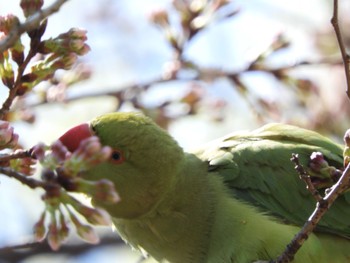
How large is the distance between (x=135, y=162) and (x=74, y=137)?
365 millimetres

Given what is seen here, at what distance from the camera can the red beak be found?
270 centimetres

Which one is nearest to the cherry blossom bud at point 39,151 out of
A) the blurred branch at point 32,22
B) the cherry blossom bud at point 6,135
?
the cherry blossom bud at point 6,135

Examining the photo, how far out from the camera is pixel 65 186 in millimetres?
1892

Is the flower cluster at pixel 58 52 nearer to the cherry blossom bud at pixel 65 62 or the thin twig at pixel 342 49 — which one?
the cherry blossom bud at pixel 65 62

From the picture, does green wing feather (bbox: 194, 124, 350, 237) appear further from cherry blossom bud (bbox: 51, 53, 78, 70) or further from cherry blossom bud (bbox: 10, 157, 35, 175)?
cherry blossom bud (bbox: 10, 157, 35, 175)

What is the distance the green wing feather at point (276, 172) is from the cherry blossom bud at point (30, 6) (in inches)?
51.5

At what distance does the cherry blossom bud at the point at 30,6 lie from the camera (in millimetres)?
2154

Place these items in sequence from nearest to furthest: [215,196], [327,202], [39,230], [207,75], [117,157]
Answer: [39,230]
[327,202]
[117,157]
[215,196]
[207,75]

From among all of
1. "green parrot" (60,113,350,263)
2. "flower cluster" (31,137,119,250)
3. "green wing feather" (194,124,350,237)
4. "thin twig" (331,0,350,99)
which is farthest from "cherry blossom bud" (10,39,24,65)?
"green wing feather" (194,124,350,237)

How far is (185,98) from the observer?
390 centimetres

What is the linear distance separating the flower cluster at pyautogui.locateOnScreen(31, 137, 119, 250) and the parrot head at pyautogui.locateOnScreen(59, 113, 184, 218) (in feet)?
2.65

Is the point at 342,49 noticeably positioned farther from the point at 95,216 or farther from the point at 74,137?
the point at 74,137

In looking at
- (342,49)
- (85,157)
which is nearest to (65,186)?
(85,157)

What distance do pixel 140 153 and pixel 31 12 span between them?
996 millimetres
